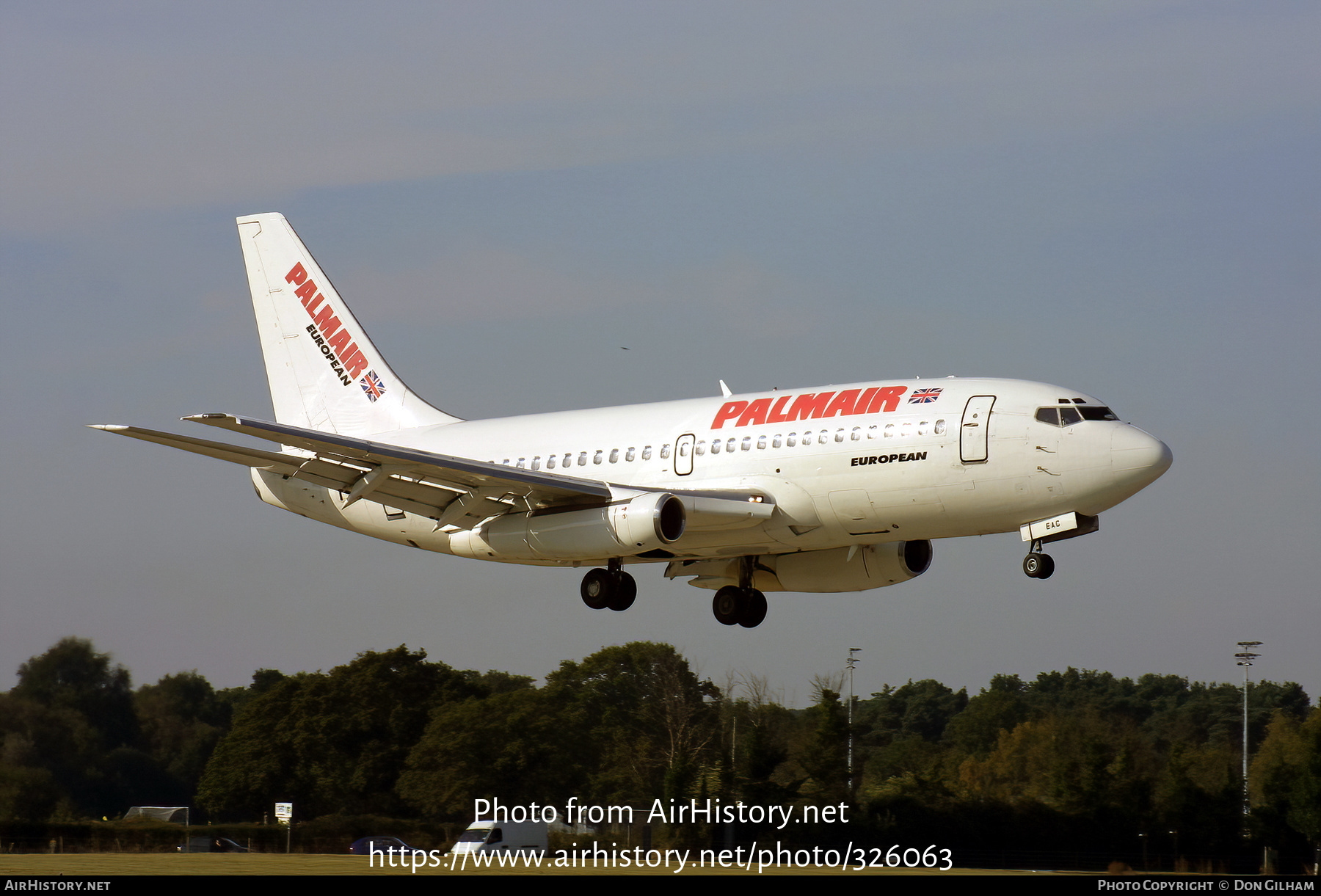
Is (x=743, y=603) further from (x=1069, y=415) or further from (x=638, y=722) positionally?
(x=638, y=722)

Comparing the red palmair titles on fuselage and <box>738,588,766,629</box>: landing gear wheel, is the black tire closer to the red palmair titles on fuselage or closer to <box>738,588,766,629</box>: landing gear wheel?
<box>738,588,766,629</box>: landing gear wheel

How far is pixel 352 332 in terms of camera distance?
4772 centimetres

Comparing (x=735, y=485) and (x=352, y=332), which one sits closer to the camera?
(x=735, y=485)

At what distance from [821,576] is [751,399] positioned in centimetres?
642

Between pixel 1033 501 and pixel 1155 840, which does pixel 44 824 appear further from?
pixel 1155 840

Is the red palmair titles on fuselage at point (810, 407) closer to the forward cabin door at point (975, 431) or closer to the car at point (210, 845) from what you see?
the forward cabin door at point (975, 431)

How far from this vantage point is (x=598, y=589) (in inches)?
1574

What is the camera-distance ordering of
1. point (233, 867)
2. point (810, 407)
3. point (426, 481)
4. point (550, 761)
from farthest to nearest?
point (550, 761), point (426, 481), point (810, 407), point (233, 867)

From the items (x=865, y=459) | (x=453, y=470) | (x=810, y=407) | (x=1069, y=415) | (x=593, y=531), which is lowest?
(x=593, y=531)

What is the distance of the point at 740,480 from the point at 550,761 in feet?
66.5

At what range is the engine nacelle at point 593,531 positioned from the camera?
116 ft

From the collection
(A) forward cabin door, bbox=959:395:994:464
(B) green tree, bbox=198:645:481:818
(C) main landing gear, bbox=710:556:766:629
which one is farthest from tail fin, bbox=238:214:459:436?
(A) forward cabin door, bbox=959:395:994:464

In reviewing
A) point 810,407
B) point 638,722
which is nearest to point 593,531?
point 810,407
